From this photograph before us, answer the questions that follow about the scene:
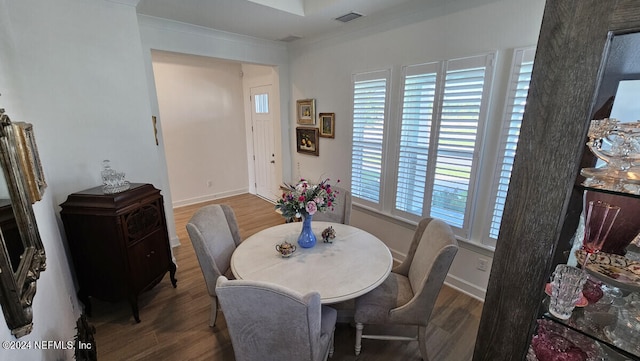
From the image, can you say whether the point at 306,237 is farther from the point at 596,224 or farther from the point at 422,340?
the point at 596,224

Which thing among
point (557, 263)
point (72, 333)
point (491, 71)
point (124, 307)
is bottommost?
point (124, 307)

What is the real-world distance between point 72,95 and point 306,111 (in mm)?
2629

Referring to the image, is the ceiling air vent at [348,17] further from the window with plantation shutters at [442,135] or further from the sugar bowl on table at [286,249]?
the sugar bowl on table at [286,249]

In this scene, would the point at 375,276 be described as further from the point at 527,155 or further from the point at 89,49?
the point at 89,49

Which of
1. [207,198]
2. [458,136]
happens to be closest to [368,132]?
[458,136]

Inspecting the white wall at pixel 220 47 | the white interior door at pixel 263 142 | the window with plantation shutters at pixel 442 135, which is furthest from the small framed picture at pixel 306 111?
the window with plantation shutters at pixel 442 135

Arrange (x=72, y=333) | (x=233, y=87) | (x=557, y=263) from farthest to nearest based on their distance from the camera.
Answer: (x=233, y=87), (x=72, y=333), (x=557, y=263)

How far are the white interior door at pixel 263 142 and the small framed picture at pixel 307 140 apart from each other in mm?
804

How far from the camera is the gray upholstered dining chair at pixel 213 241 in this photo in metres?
1.85

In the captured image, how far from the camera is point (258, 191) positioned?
5.69m

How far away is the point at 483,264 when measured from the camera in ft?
7.91

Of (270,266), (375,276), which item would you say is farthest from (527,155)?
(270,266)

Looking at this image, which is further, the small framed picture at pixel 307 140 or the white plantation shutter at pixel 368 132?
the small framed picture at pixel 307 140

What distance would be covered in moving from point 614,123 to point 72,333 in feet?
9.97
